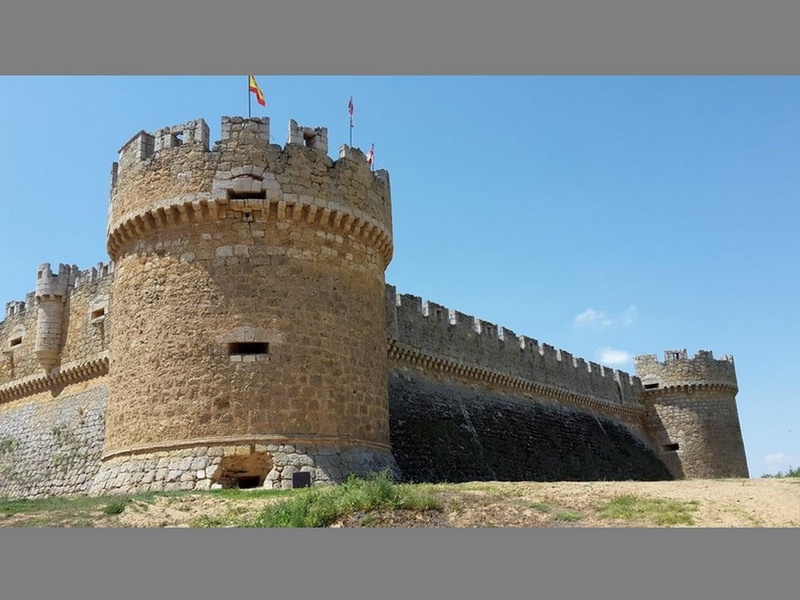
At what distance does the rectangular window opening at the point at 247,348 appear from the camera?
40.1 feet

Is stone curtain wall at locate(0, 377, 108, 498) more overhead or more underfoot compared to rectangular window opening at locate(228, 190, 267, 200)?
more underfoot

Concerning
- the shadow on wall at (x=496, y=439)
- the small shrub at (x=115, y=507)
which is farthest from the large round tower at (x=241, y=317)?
the shadow on wall at (x=496, y=439)

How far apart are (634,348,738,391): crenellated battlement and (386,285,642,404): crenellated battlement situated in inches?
99.2

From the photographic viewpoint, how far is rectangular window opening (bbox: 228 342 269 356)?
12.2m

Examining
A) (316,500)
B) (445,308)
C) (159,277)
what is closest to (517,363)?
(445,308)

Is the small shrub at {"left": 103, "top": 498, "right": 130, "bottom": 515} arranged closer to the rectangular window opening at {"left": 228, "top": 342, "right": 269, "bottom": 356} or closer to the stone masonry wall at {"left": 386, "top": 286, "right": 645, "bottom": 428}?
the rectangular window opening at {"left": 228, "top": 342, "right": 269, "bottom": 356}

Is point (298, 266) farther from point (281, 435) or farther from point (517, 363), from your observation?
point (517, 363)

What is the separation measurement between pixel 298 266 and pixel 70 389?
1077cm

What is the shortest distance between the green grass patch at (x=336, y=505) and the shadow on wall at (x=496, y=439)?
8.32 metres

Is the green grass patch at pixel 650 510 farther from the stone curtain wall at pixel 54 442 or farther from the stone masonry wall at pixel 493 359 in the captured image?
the stone curtain wall at pixel 54 442

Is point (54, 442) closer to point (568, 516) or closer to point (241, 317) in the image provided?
point (241, 317)

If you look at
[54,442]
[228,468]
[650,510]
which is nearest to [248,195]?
[228,468]

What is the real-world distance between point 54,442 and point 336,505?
1367 centimetres

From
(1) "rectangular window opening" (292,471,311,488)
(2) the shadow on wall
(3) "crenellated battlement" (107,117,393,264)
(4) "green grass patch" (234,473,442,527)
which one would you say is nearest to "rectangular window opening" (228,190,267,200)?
(3) "crenellated battlement" (107,117,393,264)
